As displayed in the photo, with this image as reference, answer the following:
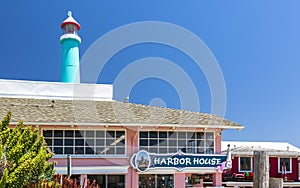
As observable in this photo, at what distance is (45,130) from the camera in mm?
19938

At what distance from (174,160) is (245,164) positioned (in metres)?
13.0

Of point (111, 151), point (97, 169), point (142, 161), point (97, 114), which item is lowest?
point (97, 169)

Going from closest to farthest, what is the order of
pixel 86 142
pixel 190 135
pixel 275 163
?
pixel 86 142
pixel 190 135
pixel 275 163

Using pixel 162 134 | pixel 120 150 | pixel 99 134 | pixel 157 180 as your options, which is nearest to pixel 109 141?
pixel 99 134

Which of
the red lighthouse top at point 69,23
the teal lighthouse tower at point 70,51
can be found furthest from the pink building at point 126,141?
the red lighthouse top at point 69,23

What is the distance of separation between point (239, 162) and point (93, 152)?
1495cm

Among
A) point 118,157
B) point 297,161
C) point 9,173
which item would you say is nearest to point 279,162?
point 297,161

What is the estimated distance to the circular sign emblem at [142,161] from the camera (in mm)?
20228

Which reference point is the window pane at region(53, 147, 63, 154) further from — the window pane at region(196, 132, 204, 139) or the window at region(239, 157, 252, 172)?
the window at region(239, 157, 252, 172)

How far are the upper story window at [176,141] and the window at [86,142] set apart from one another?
1.12 m

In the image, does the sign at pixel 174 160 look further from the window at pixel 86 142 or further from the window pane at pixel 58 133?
the window pane at pixel 58 133

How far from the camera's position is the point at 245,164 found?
32.2 meters

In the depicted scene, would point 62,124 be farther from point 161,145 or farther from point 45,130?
point 161,145

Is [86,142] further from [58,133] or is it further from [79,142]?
[58,133]
